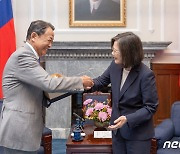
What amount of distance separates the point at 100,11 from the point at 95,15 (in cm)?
9

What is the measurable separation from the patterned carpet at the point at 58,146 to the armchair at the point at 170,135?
1.33m

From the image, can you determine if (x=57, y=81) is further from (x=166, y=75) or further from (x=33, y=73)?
(x=166, y=75)

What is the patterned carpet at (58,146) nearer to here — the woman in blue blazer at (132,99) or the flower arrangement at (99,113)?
the flower arrangement at (99,113)

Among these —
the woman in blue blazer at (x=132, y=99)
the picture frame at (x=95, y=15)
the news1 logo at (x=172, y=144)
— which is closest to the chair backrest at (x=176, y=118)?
the news1 logo at (x=172, y=144)

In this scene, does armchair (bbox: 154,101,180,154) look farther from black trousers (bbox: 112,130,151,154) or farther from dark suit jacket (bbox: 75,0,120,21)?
dark suit jacket (bbox: 75,0,120,21)

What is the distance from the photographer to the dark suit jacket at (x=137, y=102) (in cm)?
186

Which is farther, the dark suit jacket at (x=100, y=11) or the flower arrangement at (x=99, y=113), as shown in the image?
the dark suit jacket at (x=100, y=11)

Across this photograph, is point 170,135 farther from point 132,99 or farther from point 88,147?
point 132,99

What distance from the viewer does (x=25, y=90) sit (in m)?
1.68

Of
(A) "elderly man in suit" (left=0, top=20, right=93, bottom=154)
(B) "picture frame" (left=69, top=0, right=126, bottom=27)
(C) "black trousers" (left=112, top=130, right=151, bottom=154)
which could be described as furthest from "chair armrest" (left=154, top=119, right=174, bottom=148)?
(B) "picture frame" (left=69, top=0, right=126, bottom=27)

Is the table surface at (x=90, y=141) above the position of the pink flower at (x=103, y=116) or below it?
below

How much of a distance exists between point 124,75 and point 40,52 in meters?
0.51

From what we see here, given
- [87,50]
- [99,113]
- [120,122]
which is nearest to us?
[120,122]

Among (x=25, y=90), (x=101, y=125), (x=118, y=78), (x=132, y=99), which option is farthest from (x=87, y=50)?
(x=25, y=90)
